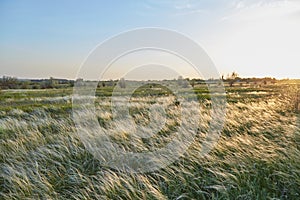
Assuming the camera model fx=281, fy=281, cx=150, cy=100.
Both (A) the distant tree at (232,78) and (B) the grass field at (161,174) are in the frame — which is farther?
(A) the distant tree at (232,78)

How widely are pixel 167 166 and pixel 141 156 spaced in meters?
0.63

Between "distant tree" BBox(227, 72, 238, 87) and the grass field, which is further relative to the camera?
"distant tree" BBox(227, 72, 238, 87)

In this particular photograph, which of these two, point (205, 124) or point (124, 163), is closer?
point (124, 163)

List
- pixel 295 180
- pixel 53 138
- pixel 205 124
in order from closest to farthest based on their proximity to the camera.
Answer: pixel 295 180 < pixel 53 138 < pixel 205 124

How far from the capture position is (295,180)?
11.5 feet

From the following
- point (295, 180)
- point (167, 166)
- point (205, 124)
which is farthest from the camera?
point (205, 124)

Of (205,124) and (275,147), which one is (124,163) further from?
(205,124)

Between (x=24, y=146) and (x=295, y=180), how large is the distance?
4.46m

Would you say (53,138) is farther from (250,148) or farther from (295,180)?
(295,180)

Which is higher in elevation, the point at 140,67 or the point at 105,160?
the point at 140,67

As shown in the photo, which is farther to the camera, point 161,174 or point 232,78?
point 232,78

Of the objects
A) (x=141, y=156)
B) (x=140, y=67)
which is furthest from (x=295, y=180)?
(x=140, y=67)

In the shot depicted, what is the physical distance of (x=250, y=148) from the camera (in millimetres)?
4605

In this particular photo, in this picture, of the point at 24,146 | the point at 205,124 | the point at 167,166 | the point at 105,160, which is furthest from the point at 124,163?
the point at 205,124
